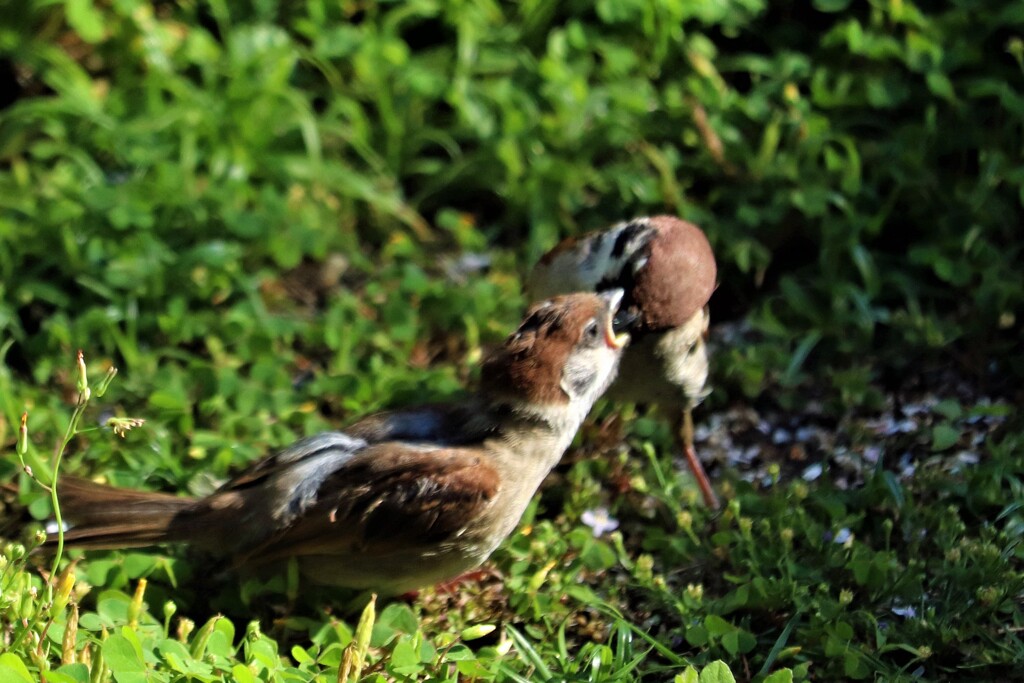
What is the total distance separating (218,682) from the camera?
11.9ft

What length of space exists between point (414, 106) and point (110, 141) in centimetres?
154

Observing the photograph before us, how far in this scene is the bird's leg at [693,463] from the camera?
4.88 meters

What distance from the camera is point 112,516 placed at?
4340mm

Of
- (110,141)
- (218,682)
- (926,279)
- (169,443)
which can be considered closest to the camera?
(218,682)

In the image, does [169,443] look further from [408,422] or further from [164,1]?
[164,1]

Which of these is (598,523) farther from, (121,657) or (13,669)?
(13,669)

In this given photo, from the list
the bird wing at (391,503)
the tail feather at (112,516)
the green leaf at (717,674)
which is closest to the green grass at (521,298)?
the green leaf at (717,674)

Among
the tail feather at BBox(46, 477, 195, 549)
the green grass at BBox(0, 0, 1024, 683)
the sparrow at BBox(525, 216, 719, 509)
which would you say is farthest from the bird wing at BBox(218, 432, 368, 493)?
the sparrow at BBox(525, 216, 719, 509)

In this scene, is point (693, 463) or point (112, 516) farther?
point (693, 463)

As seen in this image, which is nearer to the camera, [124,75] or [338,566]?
[338,566]

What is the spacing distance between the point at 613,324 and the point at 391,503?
1.03 metres

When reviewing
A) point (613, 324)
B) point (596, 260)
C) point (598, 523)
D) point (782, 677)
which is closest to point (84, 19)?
point (596, 260)

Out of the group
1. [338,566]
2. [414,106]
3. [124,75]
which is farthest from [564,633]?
[124,75]

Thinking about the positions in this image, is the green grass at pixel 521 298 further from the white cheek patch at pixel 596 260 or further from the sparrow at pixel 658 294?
the white cheek patch at pixel 596 260
